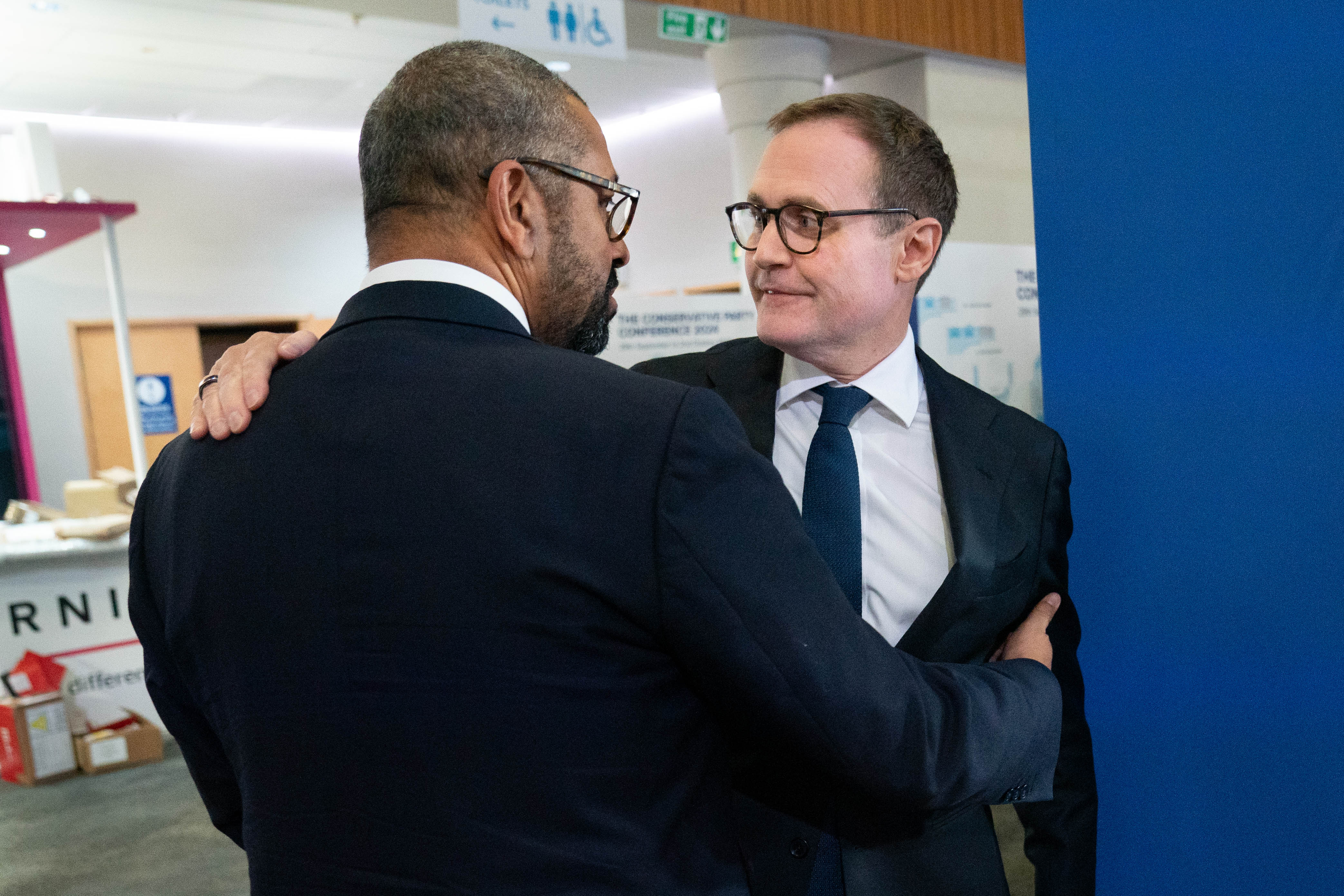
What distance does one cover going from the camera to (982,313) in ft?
15.4

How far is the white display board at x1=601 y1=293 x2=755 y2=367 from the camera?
12.7 ft

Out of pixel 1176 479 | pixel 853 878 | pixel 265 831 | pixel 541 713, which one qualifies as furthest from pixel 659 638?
pixel 1176 479

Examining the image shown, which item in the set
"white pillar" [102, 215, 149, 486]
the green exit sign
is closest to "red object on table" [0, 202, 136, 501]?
"white pillar" [102, 215, 149, 486]

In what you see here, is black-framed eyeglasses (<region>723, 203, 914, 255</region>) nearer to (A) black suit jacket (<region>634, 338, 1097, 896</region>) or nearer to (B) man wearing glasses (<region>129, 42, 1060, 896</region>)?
(A) black suit jacket (<region>634, 338, 1097, 896</region>)

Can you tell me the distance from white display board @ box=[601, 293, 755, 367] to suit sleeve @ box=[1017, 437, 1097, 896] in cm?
241

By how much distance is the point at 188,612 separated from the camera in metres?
0.93

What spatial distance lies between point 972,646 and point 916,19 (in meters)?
5.01

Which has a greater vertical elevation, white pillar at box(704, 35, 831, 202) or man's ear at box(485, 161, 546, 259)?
white pillar at box(704, 35, 831, 202)

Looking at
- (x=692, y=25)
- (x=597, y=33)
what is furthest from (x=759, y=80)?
(x=597, y=33)

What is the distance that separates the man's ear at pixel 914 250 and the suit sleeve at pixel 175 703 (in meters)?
0.99

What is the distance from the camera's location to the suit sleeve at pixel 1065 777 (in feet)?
4.47

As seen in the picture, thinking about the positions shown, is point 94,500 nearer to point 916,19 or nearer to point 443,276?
point 916,19

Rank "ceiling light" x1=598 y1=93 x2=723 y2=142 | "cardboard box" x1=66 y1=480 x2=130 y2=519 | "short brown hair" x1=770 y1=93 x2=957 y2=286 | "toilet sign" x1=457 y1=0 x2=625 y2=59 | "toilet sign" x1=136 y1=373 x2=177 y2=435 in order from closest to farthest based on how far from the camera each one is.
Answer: "short brown hair" x1=770 y1=93 x2=957 y2=286, "toilet sign" x1=457 y1=0 x2=625 y2=59, "cardboard box" x1=66 y1=480 x2=130 y2=519, "toilet sign" x1=136 y1=373 x2=177 y2=435, "ceiling light" x1=598 y1=93 x2=723 y2=142

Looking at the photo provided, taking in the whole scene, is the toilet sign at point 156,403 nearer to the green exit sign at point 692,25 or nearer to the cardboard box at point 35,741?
the cardboard box at point 35,741
